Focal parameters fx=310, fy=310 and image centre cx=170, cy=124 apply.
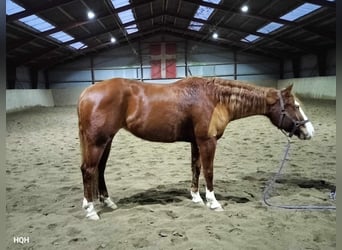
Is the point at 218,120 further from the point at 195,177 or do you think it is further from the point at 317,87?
the point at 317,87

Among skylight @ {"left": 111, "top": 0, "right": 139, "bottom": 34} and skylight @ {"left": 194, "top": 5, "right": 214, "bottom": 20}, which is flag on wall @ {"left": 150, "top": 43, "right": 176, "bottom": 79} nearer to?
skylight @ {"left": 111, "top": 0, "right": 139, "bottom": 34}

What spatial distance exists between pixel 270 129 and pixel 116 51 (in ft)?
51.4

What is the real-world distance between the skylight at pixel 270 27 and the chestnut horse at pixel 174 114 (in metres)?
12.7

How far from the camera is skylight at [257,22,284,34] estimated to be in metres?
14.6

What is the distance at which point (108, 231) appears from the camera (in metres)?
2.40

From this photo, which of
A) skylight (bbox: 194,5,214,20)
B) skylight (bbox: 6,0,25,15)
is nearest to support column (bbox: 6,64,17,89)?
skylight (bbox: 6,0,25,15)

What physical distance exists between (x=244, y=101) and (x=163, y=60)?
59.5 ft

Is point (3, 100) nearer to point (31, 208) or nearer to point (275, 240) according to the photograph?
point (275, 240)

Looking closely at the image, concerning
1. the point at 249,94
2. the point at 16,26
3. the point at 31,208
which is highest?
the point at 16,26

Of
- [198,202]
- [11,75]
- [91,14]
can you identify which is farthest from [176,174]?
[11,75]

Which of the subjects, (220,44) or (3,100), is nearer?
(3,100)

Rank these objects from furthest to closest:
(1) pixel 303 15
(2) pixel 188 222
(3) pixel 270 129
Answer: (1) pixel 303 15, (3) pixel 270 129, (2) pixel 188 222

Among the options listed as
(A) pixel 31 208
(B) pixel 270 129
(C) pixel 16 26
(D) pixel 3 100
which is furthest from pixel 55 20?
(D) pixel 3 100

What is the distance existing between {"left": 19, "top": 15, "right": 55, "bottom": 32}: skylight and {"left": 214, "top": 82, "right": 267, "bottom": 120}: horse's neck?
10.0 m
